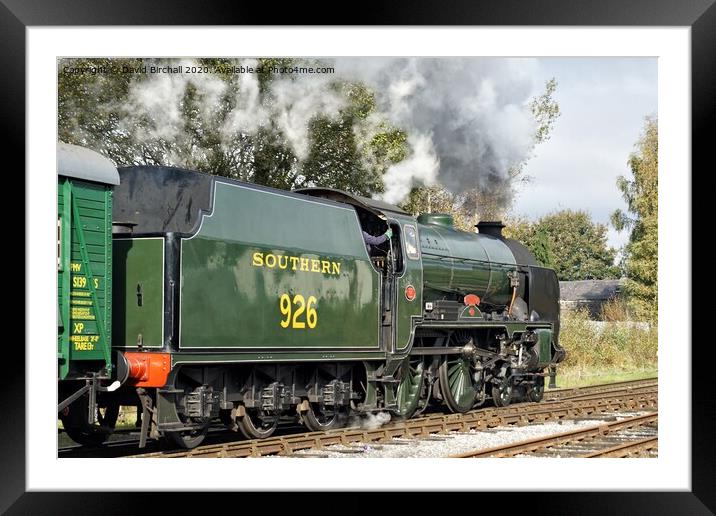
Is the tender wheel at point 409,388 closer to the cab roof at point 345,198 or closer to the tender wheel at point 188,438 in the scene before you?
the cab roof at point 345,198

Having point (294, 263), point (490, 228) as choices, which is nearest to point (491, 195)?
point (490, 228)

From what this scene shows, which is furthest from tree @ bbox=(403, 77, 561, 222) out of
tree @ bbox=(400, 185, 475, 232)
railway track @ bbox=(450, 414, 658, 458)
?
railway track @ bbox=(450, 414, 658, 458)

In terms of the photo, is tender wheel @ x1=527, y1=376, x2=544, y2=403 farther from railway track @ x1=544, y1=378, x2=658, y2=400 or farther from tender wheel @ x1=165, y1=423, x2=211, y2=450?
tender wheel @ x1=165, y1=423, x2=211, y2=450

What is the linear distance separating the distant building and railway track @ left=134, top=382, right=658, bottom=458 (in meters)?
10.1

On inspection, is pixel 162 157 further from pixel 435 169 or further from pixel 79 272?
pixel 79 272

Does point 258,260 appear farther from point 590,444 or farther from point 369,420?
point 590,444

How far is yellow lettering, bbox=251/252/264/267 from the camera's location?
11352 millimetres

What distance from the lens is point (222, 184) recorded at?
11.0 metres

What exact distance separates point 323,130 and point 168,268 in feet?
27.8

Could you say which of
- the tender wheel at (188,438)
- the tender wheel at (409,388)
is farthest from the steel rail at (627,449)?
the tender wheel at (188,438)

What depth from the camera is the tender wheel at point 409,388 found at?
48.2 ft

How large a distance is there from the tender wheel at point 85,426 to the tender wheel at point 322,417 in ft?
8.74
